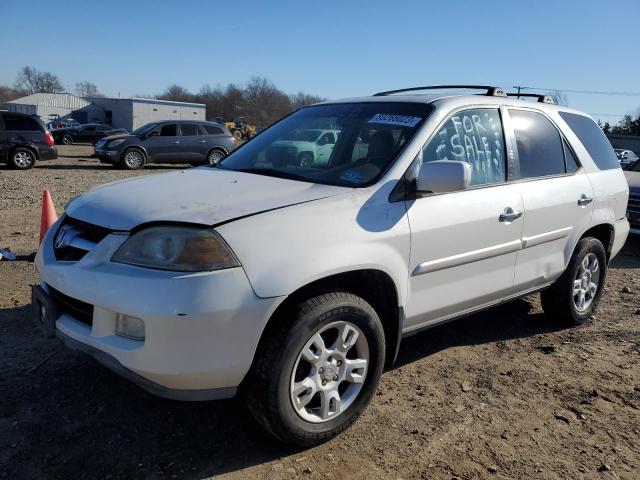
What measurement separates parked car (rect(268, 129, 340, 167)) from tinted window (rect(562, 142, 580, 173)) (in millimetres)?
1901

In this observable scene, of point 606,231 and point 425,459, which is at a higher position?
point 606,231

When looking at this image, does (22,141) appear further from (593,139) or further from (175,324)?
(175,324)

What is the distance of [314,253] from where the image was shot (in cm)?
258

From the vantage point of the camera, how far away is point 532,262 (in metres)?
3.93

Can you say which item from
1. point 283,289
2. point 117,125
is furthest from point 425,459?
point 117,125

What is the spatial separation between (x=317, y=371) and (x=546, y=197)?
7.24 ft

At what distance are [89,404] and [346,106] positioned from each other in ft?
8.18

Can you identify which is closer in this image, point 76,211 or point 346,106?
point 76,211

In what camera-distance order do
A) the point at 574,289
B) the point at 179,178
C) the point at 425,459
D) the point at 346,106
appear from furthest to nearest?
the point at 574,289
the point at 346,106
the point at 179,178
the point at 425,459

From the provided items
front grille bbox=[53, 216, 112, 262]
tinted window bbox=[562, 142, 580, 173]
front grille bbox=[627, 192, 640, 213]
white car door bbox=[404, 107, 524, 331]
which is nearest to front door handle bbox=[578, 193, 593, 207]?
tinted window bbox=[562, 142, 580, 173]

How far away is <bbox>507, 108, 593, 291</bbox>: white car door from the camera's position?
12.6ft

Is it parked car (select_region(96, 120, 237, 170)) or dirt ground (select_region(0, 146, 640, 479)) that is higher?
parked car (select_region(96, 120, 237, 170))

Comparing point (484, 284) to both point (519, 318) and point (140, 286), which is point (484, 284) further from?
point (140, 286)

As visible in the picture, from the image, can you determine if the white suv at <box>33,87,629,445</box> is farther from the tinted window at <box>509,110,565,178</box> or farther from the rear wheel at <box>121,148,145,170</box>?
the rear wheel at <box>121,148,145,170</box>
